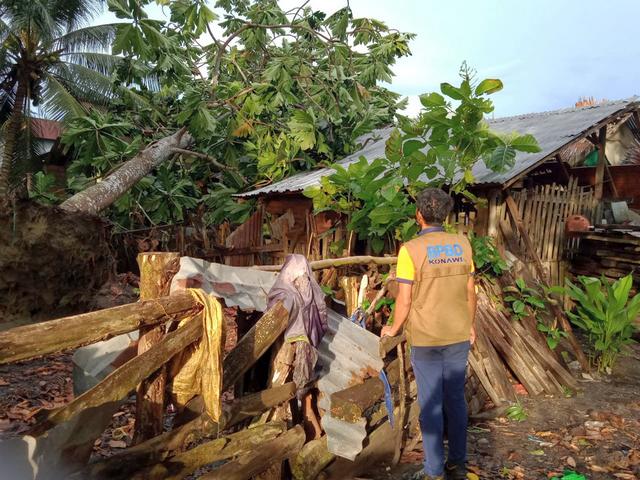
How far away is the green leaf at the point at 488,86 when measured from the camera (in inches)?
241

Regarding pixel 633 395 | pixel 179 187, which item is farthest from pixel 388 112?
pixel 633 395

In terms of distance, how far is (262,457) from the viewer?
3.06 metres

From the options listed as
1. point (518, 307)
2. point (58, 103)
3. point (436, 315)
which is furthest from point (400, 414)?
point (58, 103)

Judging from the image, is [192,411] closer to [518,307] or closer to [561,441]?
[561,441]

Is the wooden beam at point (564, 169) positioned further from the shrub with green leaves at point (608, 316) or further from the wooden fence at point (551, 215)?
the shrub with green leaves at point (608, 316)

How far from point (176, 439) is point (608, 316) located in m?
6.13

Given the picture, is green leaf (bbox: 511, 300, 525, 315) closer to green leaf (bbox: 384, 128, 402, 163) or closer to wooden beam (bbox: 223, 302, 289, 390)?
green leaf (bbox: 384, 128, 402, 163)

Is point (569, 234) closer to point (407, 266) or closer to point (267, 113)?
point (407, 266)

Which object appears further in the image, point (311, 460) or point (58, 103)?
point (58, 103)

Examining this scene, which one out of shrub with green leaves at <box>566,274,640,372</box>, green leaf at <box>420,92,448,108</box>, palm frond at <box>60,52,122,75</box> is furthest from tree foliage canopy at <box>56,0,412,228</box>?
shrub with green leaves at <box>566,274,640,372</box>

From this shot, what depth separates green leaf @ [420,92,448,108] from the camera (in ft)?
20.8

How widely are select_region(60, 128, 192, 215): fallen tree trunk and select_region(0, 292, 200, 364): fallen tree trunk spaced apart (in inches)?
292

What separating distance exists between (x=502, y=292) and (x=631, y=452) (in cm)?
253

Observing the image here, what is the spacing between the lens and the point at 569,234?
8422 mm
